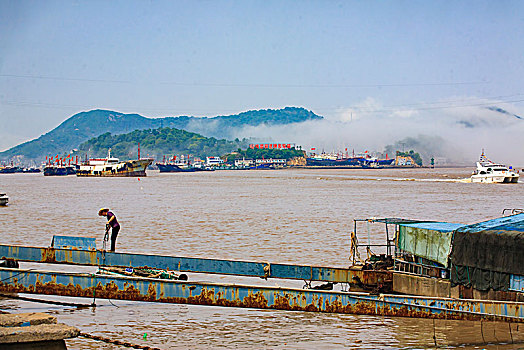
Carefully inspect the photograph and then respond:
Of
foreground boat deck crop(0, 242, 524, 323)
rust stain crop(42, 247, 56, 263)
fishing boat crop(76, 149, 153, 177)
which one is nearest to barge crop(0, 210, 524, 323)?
foreground boat deck crop(0, 242, 524, 323)

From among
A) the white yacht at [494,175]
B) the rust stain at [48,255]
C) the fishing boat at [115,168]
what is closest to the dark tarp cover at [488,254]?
the rust stain at [48,255]

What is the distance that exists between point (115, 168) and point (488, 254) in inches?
6469

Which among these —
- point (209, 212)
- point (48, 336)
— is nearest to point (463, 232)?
point (48, 336)

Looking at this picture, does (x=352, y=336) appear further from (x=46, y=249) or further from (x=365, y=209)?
(x=365, y=209)

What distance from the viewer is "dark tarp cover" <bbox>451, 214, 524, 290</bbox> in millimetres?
12711

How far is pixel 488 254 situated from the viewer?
13.1m

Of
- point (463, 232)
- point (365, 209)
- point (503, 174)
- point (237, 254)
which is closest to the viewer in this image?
point (463, 232)

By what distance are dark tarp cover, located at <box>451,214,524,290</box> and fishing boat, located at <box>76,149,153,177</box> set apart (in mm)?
155713

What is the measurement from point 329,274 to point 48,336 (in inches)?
396

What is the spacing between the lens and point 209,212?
143 feet

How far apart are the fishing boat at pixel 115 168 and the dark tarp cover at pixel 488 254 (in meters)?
156

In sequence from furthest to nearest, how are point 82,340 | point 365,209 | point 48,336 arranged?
point 365,209, point 82,340, point 48,336

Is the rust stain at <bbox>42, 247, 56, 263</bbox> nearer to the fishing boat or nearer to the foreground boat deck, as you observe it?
the foreground boat deck

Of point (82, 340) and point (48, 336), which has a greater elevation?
point (48, 336)
